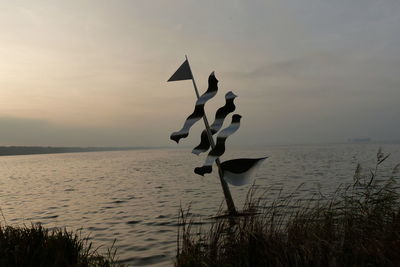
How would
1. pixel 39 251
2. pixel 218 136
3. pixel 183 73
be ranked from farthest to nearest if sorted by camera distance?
1. pixel 183 73
2. pixel 218 136
3. pixel 39 251

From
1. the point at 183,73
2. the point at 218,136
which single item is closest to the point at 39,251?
the point at 218,136

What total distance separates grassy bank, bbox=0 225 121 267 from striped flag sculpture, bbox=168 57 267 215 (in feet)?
8.20

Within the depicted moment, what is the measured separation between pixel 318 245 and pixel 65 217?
1422 cm

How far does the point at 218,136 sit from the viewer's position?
6383mm

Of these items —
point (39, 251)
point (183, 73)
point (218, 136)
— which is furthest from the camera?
point (183, 73)

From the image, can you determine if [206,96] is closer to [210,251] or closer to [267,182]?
[210,251]

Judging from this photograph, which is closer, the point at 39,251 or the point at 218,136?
the point at 39,251

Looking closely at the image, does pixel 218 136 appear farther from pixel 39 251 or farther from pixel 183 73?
pixel 39 251

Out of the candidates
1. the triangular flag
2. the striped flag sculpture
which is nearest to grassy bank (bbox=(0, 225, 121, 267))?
the striped flag sculpture

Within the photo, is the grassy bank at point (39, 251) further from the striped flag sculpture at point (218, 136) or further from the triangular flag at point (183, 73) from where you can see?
the triangular flag at point (183, 73)

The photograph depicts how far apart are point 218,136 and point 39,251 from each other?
390cm

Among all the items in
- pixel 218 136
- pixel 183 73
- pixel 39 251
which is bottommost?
pixel 39 251

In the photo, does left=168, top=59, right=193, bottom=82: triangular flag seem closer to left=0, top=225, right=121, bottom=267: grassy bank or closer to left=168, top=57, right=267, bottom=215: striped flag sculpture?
left=168, top=57, right=267, bottom=215: striped flag sculpture

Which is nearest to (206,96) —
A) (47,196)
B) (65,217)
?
(65,217)
